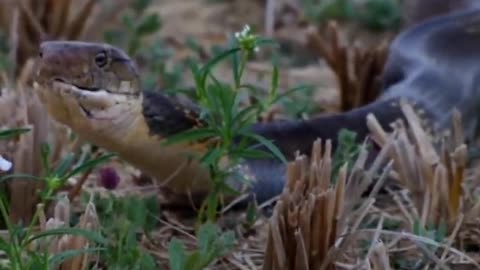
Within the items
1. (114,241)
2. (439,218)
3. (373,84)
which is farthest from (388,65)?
(114,241)

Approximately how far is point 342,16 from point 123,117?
291 cm

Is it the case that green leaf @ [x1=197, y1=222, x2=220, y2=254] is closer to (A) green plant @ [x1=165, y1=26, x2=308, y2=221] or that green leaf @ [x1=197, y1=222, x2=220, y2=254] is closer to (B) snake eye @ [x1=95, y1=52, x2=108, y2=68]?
(A) green plant @ [x1=165, y1=26, x2=308, y2=221]

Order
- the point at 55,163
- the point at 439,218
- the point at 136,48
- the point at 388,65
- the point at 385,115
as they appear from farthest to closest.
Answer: the point at 136,48 < the point at 388,65 < the point at 385,115 < the point at 55,163 < the point at 439,218

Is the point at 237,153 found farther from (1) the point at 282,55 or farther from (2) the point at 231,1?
(2) the point at 231,1

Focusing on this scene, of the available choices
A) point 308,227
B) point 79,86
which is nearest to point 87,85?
point 79,86

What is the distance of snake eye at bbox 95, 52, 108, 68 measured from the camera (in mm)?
3096

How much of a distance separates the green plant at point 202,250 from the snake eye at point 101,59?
634mm

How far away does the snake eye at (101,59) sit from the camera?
3.10m

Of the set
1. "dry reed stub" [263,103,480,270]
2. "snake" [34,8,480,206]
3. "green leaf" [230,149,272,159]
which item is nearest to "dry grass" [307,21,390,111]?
"snake" [34,8,480,206]

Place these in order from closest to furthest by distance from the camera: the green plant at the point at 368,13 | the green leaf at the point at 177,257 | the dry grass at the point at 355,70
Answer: the green leaf at the point at 177,257, the dry grass at the point at 355,70, the green plant at the point at 368,13

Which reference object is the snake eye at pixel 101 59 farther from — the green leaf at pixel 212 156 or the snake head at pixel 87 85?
the green leaf at pixel 212 156

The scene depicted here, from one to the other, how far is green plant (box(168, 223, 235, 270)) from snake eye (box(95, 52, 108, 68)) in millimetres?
634

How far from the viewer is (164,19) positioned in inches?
246

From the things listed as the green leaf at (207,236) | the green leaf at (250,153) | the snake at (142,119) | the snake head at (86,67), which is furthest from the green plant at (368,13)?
the green leaf at (207,236)
